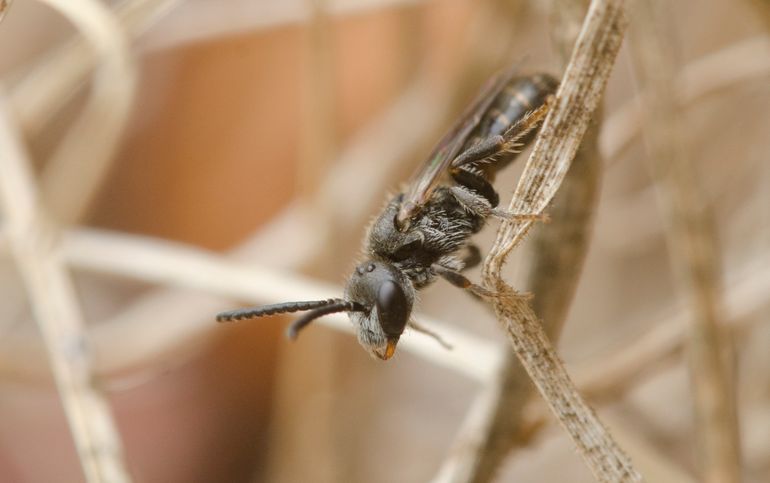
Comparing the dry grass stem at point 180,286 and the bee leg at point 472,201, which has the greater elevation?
the dry grass stem at point 180,286

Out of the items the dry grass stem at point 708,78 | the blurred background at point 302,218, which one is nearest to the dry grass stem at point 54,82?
the blurred background at point 302,218

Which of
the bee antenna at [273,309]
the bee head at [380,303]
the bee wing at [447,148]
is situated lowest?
the bee head at [380,303]

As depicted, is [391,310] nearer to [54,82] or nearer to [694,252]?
[694,252]

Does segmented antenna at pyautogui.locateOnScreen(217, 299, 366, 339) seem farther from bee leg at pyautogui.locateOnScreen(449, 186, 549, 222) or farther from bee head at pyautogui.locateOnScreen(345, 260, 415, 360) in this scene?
bee leg at pyautogui.locateOnScreen(449, 186, 549, 222)

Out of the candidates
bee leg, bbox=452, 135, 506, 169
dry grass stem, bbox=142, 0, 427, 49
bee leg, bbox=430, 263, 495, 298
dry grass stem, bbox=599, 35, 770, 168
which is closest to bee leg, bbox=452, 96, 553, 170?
bee leg, bbox=452, 135, 506, 169

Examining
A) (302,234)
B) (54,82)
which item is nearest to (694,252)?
(302,234)

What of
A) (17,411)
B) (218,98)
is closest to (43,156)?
(218,98)

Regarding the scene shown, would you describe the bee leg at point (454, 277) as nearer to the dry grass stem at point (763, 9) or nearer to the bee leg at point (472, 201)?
the bee leg at point (472, 201)

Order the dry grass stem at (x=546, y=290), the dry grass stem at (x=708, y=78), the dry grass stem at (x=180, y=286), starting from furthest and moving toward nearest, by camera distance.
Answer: the dry grass stem at (x=708, y=78), the dry grass stem at (x=180, y=286), the dry grass stem at (x=546, y=290)

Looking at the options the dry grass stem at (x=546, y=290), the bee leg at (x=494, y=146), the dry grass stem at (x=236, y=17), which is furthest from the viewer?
the dry grass stem at (x=236, y=17)
